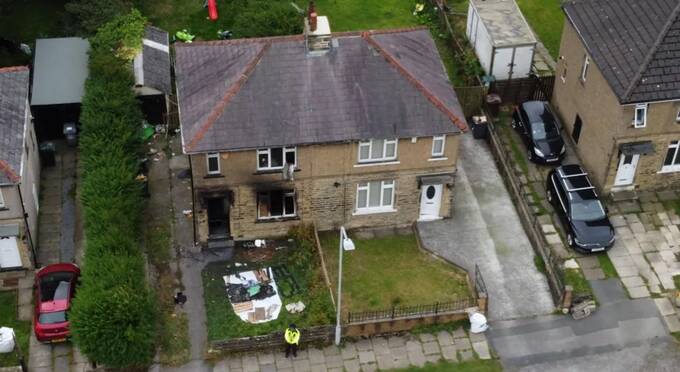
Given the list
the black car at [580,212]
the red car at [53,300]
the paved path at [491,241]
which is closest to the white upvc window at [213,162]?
the red car at [53,300]

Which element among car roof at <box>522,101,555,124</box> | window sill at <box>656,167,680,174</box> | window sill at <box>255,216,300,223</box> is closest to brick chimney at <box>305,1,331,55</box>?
window sill at <box>255,216,300,223</box>

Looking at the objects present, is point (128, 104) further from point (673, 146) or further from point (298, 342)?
point (673, 146)

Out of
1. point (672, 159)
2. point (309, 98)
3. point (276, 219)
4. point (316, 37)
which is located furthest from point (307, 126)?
point (672, 159)

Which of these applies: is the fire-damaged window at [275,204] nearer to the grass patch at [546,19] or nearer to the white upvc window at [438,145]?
the white upvc window at [438,145]

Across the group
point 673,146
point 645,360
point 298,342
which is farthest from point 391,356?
point 673,146

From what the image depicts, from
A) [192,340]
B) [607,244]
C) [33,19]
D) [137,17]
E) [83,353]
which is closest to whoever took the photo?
[83,353]

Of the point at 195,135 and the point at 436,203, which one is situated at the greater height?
the point at 195,135
